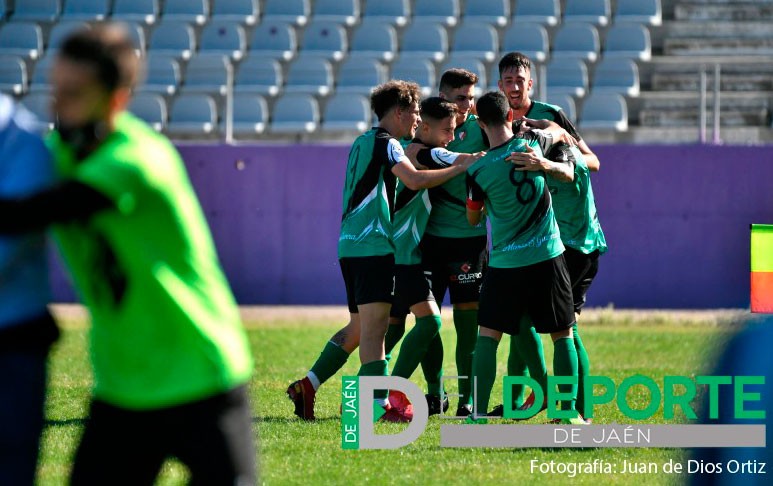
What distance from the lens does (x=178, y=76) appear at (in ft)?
65.3

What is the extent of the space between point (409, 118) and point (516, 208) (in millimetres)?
1051

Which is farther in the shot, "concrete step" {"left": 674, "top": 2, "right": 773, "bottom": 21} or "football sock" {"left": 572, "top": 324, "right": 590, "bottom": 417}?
"concrete step" {"left": 674, "top": 2, "right": 773, "bottom": 21}

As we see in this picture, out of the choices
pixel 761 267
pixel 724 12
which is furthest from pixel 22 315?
pixel 724 12

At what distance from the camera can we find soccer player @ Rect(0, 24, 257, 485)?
3400 millimetres

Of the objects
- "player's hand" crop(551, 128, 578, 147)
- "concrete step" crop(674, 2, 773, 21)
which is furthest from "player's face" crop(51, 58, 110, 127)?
"concrete step" crop(674, 2, 773, 21)

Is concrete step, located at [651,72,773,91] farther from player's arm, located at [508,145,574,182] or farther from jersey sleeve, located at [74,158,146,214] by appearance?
jersey sleeve, located at [74,158,146,214]

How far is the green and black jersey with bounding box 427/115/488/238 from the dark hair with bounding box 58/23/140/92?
5221mm

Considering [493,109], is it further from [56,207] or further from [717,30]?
[717,30]

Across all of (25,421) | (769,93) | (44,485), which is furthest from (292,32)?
(25,421)

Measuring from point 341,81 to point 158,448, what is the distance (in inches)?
646

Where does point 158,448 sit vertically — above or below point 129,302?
below

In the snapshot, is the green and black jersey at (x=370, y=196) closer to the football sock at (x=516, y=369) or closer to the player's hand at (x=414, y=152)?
the player's hand at (x=414, y=152)

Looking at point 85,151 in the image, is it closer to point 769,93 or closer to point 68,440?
point 68,440

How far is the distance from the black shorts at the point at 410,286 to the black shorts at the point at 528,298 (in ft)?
3.24
